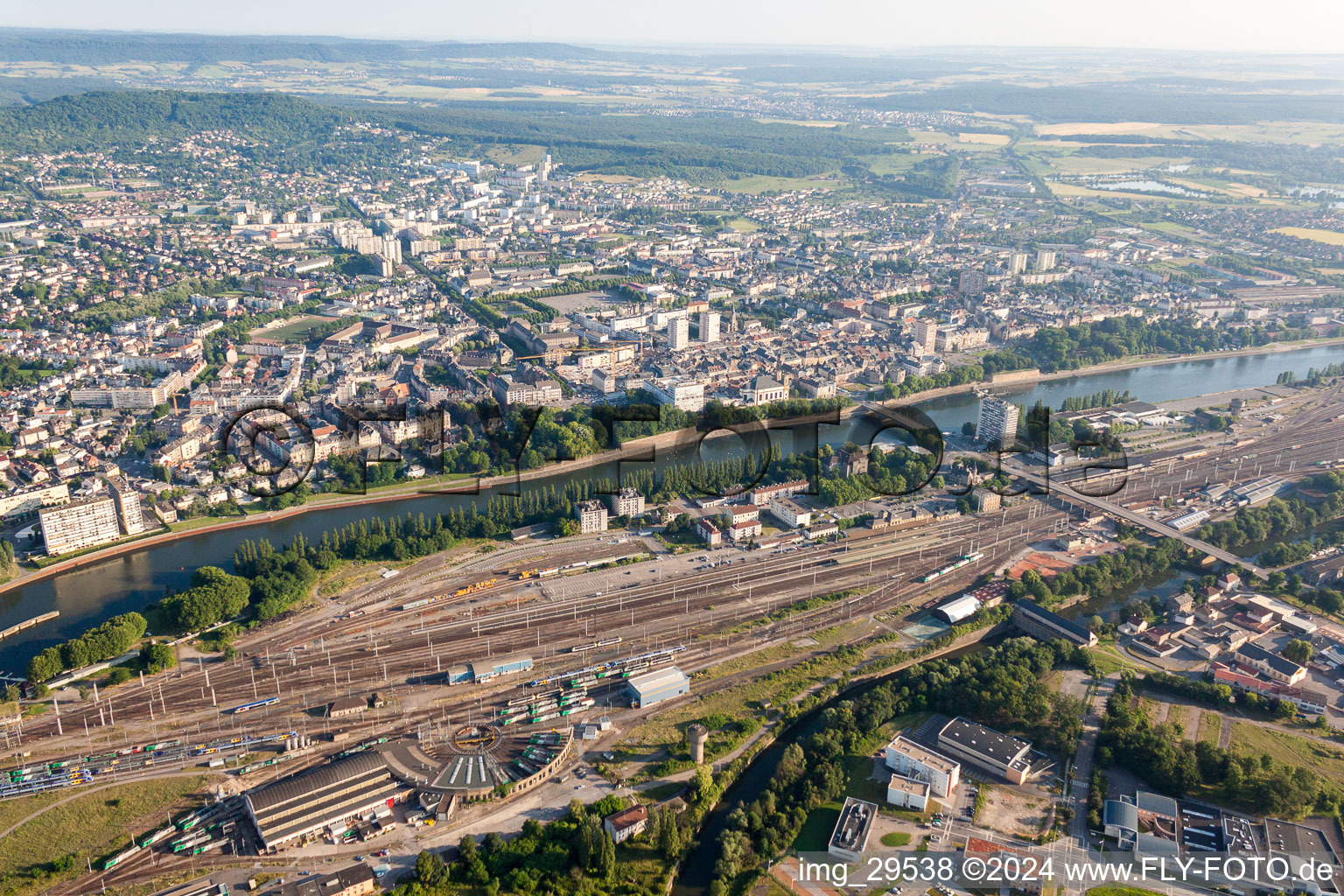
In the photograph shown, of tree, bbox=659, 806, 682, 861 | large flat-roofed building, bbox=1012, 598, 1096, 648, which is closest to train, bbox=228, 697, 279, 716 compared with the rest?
tree, bbox=659, 806, 682, 861

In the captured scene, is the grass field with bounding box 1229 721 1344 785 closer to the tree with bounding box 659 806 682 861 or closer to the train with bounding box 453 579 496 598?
the tree with bounding box 659 806 682 861

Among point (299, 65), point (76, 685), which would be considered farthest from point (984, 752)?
point (299, 65)

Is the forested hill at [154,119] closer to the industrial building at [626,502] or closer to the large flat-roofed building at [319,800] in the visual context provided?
the industrial building at [626,502]

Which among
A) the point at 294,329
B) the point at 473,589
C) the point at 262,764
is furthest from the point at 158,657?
the point at 294,329

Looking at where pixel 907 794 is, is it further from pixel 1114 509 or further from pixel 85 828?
pixel 1114 509

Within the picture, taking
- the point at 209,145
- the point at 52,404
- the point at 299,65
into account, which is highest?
the point at 299,65

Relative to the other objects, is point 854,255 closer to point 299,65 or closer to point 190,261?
point 190,261
